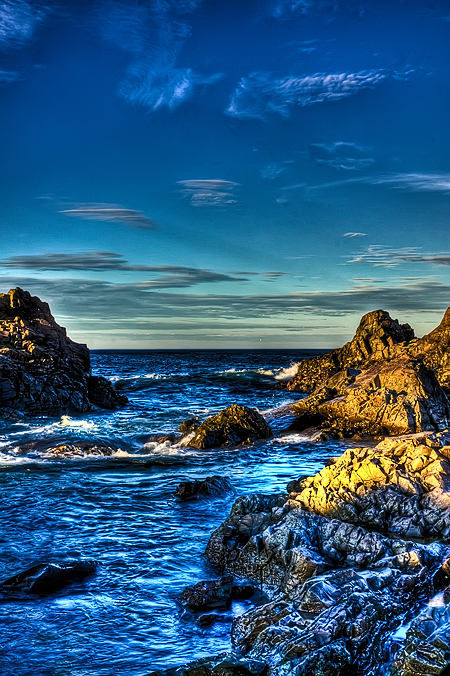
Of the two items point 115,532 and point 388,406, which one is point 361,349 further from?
point 115,532

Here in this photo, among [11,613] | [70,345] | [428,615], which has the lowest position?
[11,613]

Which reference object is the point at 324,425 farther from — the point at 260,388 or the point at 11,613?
the point at 260,388

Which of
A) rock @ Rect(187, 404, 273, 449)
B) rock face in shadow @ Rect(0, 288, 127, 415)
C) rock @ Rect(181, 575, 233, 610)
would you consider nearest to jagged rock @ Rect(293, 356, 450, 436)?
rock @ Rect(187, 404, 273, 449)

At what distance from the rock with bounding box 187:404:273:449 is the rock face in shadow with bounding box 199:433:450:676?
324 inches

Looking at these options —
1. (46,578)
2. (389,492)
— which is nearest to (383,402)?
(389,492)

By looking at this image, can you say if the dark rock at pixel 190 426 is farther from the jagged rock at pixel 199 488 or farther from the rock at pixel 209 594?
the rock at pixel 209 594

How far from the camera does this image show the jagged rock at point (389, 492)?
10.5 meters

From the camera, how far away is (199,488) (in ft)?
47.5

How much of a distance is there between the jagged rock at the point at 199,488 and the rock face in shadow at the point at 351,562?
268 centimetres

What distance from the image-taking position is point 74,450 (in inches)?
801

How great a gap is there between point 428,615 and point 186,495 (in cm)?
814

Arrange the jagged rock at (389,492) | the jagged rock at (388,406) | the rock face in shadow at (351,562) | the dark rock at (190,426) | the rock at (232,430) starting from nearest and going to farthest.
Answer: the rock face in shadow at (351,562) → the jagged rock at (389,492) → the rock at (232,430) → the jagged rock at (388,406) → the dark rock at (190,426)

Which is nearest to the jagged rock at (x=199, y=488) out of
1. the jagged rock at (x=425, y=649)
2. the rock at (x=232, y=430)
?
the rock at (x=232, y=430)

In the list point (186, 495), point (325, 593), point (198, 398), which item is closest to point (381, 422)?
point (186, 495)
